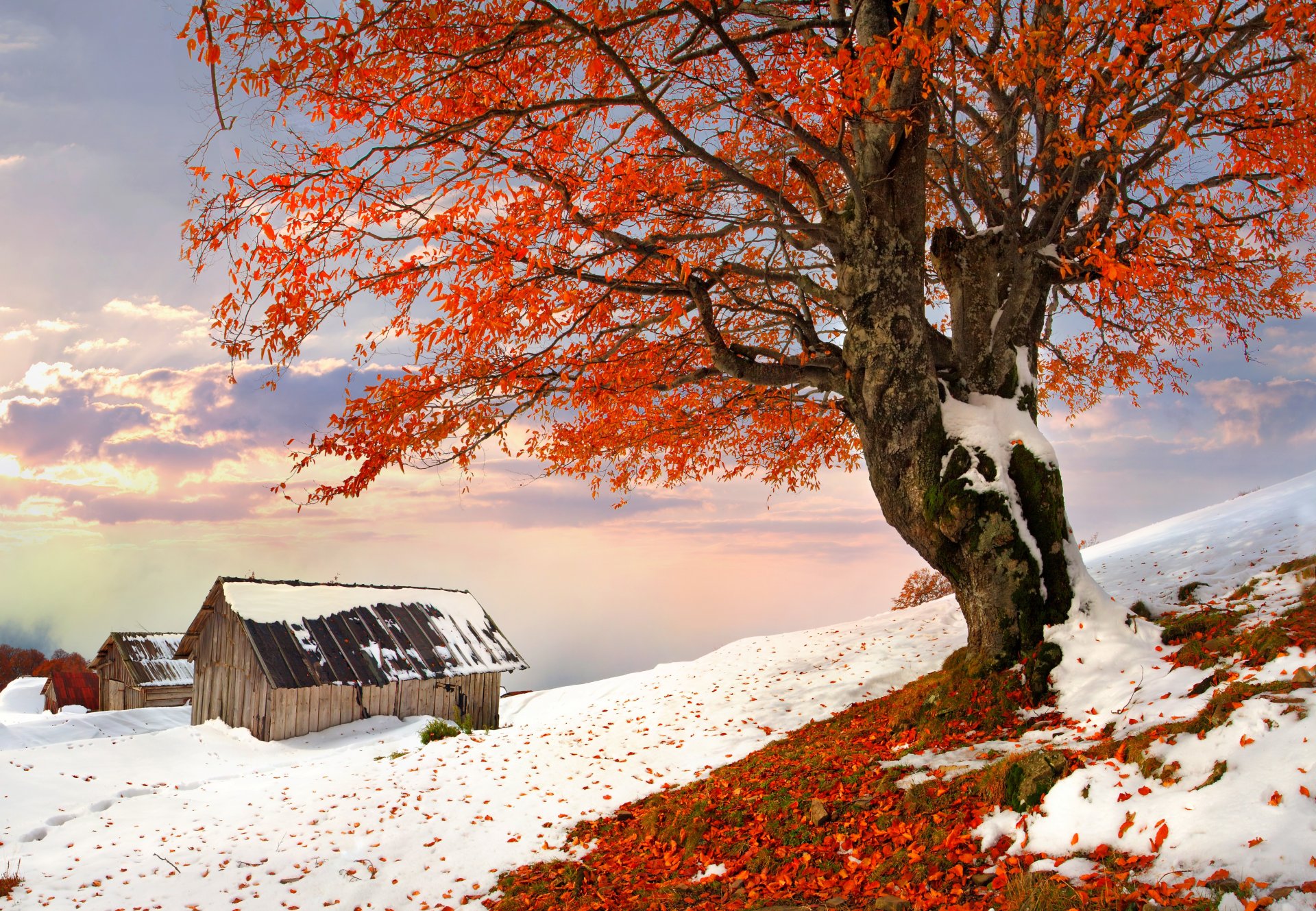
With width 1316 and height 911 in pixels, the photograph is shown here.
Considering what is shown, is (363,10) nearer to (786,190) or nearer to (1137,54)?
(786,190)

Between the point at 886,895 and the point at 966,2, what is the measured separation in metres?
8.11

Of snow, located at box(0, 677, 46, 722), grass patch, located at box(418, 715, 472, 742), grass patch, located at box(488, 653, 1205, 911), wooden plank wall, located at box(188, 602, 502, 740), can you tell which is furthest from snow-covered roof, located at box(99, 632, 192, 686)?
grass patch, located at box(488, 653, 1205, 911)

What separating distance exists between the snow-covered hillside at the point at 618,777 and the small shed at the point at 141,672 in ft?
54.1

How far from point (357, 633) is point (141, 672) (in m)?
16.8

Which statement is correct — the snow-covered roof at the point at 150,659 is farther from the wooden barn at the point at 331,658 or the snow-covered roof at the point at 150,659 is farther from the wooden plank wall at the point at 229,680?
the wooden plank wall at the point at 229,680

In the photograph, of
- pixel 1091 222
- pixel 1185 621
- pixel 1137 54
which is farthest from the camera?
pixel 1091 222

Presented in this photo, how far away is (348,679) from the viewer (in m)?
21.1

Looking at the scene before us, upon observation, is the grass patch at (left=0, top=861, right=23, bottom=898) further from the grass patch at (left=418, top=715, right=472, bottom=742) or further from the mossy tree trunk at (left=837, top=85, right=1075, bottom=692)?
the mossy tree trunk at (left=837, top=85, right=1075, bottom=692)

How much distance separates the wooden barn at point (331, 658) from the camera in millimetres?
20625

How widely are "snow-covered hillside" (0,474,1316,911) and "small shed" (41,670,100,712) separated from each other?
28726 millimetres

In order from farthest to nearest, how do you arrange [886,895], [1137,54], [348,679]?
[348,679] < [1137,54] < [886,895]

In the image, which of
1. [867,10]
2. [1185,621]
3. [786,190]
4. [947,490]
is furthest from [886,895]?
[786,190]

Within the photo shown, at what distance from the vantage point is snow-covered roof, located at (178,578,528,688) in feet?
68.9

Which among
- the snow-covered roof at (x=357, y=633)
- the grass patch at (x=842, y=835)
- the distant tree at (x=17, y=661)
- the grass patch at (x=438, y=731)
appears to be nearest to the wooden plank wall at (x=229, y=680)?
the snow-covered roof at (x=357, y=633)
